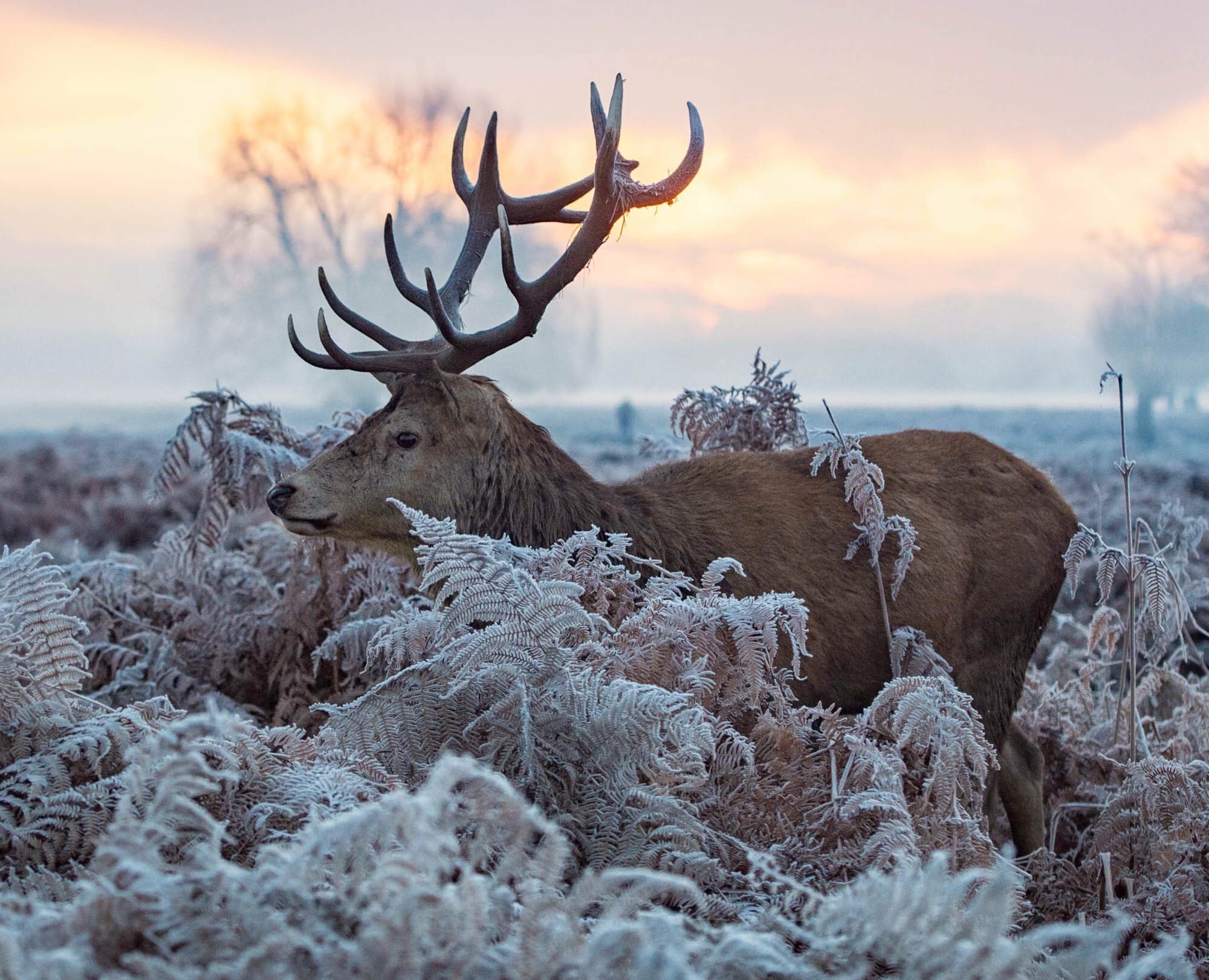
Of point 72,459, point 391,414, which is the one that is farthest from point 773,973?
point 72,459

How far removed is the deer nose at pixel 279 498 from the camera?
4.21m

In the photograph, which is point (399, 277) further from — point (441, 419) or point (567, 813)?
point (567, 813)

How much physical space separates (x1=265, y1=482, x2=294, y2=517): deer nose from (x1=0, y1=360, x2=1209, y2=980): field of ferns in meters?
0.57

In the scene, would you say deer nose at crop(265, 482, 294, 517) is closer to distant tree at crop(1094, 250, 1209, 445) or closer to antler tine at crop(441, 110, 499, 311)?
antler tine at crop(441, 110, 499, 311)

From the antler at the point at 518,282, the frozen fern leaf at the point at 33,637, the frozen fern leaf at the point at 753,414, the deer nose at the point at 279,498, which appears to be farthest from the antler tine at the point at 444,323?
the frozen fern leaf at the point at 33,637

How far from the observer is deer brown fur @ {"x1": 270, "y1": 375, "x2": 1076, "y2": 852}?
4121mm

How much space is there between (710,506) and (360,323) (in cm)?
178

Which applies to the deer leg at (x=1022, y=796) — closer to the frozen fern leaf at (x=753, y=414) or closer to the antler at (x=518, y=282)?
the frozen fern leaf at (x=753, y=414)

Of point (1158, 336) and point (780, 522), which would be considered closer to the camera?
point (780, 522)

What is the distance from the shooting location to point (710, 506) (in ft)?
14.3

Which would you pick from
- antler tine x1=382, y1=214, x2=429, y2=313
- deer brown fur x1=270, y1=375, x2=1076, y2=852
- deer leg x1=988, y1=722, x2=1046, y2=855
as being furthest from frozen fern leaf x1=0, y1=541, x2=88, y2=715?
deer leg x1=988, y1=722, x2=1046, y2=855

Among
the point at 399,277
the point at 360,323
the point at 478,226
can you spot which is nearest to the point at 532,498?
the point at 360,323

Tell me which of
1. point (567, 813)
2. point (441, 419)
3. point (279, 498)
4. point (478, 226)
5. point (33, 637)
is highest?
point (478, 226)

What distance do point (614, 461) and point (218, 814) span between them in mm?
22912
